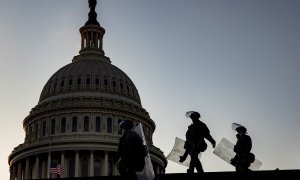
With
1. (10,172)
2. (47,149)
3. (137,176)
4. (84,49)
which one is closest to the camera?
(137,176)

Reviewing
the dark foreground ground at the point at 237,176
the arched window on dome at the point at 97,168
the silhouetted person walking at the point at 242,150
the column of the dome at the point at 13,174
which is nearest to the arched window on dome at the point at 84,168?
the arched window on dome at the point at 97,168

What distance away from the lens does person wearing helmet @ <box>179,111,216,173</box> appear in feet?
69.8

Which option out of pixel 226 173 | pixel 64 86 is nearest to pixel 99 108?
pixel 64 86

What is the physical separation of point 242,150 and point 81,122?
8072 centimetres

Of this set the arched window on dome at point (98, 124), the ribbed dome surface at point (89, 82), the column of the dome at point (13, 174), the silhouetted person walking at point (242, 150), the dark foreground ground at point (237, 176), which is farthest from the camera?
the ribbed dome surface at point (89, 82)

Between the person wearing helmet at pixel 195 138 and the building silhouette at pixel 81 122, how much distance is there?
230 ft

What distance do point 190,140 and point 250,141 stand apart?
202cm

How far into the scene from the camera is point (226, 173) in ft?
70.7

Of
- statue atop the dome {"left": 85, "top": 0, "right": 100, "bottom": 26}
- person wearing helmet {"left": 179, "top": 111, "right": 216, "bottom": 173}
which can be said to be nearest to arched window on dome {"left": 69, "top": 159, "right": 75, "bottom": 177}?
statue atop the dome {"left": 85, "top": 0, "right": 100, "bottom": 26}

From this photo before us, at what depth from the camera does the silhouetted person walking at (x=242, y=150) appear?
2103 centimetres

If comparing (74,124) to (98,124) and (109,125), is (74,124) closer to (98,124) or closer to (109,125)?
(98,124)

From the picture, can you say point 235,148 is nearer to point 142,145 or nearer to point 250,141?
point 250,141

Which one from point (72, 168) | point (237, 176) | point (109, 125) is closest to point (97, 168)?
point (72, 168)

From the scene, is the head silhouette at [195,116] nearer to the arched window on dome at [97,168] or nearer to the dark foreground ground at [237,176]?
the dark foreground ground at [237,176]
